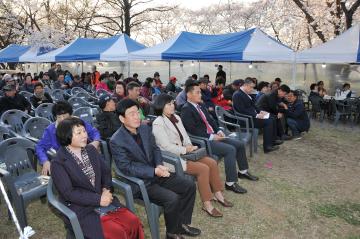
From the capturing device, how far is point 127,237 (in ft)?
8.57

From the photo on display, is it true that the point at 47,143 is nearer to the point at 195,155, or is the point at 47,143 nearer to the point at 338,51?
the point at 195,155

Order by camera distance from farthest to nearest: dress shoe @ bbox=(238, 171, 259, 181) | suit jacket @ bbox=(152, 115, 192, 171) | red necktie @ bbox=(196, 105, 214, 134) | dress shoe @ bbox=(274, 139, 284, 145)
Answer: dress shoe @ bbox=(274, 139, 284, 145), dress shoe @ bbox=(238, 171, 259, 181), red necktie @ bbox=(196, 105, 214, 134), suit jacket @ bbox=(152, 115, 192, 171)

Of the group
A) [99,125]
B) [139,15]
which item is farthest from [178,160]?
[139,15]

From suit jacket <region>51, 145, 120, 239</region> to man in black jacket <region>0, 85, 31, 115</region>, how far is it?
4.29 meters

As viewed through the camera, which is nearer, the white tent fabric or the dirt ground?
the dirt ground

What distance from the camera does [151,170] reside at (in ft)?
10.7

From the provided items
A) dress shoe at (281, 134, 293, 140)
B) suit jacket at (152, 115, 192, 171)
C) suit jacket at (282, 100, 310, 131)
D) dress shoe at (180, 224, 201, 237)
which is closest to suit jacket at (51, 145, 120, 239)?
dress shoe at (180, 224, 201, 237)

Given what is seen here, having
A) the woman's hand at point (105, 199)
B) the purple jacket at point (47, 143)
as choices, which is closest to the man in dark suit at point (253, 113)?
the purple jacket at point (47, 143)

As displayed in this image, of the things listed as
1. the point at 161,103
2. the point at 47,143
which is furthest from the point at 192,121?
the point at 47,143

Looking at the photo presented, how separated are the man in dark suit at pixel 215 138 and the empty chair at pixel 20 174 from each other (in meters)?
2.08

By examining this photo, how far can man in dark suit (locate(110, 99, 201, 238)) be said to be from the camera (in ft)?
10.6

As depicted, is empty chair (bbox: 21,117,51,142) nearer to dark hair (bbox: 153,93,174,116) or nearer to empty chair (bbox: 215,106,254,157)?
dark hair (bbox: 153,93,174,116)

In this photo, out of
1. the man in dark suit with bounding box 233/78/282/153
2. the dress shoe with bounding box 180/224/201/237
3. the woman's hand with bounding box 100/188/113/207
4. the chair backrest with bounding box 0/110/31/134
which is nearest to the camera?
the woman's hand with bounding box 100/188/113/207

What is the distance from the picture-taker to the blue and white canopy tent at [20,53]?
18391 millimetres
